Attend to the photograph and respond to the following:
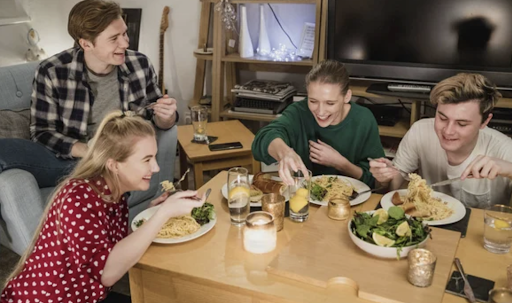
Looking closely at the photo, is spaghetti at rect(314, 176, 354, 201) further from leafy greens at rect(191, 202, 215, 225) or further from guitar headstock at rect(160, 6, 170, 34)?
Result: guitar headstock at rect(160, 6, 170, 34)

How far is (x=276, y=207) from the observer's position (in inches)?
58.6

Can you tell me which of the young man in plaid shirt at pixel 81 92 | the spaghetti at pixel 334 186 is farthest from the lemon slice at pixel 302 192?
the young man in plaid shirt at pixel 81 92

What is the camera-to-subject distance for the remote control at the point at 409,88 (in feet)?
10.7

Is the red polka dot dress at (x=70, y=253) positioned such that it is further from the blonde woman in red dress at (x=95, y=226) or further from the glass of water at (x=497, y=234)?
the glass of water at (x=497, y=234)

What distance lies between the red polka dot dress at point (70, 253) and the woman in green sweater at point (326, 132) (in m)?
0.74

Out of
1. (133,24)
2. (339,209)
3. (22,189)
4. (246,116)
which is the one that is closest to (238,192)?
(339,209)

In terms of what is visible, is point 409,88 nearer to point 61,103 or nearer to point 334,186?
point 334,186

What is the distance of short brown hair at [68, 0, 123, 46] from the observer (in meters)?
2.43

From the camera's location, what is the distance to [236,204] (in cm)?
154

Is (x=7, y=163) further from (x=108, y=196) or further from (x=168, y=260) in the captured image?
(x=168, y=260)

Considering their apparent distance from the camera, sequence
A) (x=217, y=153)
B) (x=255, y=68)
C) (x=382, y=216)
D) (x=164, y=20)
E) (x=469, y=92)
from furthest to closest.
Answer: (x=164, y=20), (x=255, y=68), (x=217, y=153), (x=469, y=92), (x=382, y=216)

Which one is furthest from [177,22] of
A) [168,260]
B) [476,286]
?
[476,286]

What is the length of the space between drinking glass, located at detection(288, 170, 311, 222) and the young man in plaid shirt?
1015mm

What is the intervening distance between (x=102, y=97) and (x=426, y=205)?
5.92 ft
